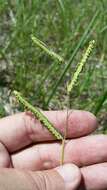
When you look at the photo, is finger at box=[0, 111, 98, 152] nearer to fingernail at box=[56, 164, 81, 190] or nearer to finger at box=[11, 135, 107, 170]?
finger at box=[11, 135, 107, 170]

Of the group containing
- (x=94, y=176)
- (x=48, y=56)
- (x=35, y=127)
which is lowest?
(x=94, y=176)

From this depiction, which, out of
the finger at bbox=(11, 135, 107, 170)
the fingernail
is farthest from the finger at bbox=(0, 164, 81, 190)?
the finger at bbox=(11, 135, 107, 170)

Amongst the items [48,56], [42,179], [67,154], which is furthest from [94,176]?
[48,56]

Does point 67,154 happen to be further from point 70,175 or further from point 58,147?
point 70,175

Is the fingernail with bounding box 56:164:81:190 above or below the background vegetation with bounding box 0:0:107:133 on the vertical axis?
below

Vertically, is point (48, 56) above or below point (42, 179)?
above

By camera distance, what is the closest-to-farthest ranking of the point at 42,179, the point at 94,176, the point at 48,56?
the point at 42,179 < the point at 94,176 < the point at 48,56

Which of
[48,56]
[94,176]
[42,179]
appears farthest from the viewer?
[48,56]
